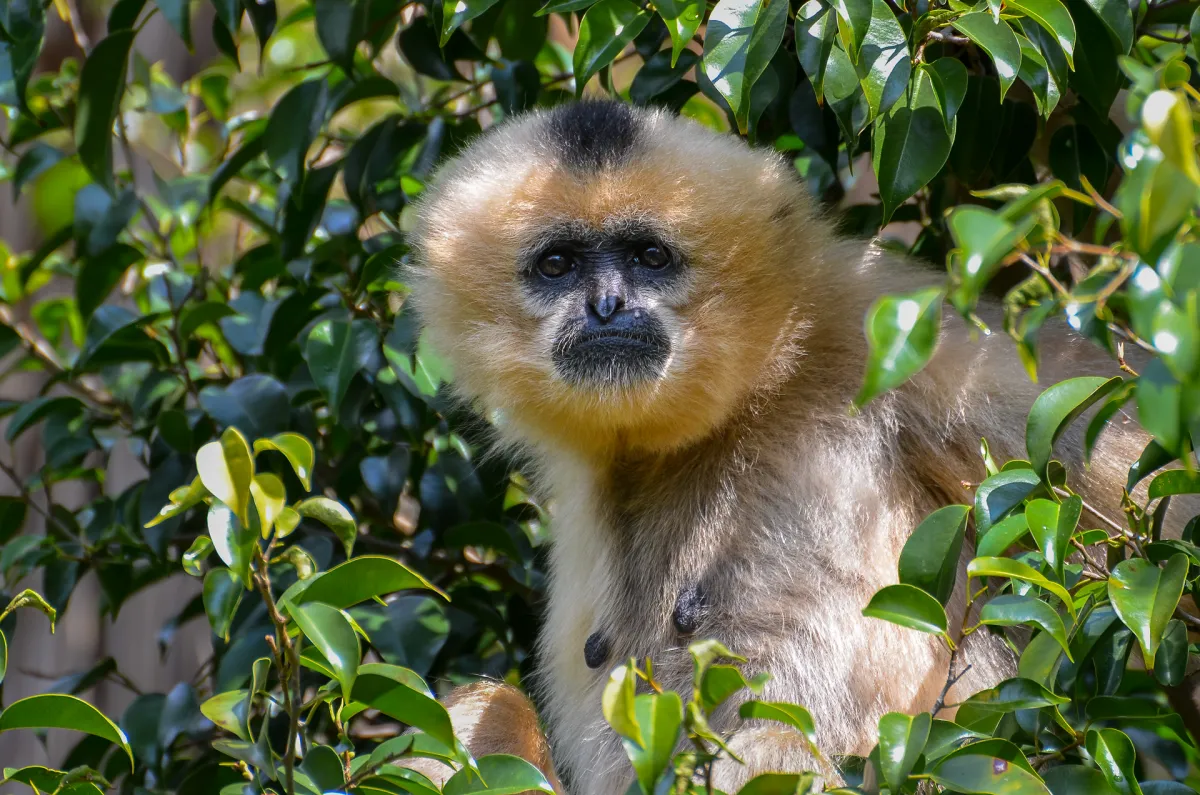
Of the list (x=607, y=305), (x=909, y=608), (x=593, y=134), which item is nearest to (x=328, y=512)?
(x=909, y=608)

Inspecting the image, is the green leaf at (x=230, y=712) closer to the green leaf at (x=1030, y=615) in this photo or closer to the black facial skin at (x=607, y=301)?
the green leaf at (x=1030, y=615)

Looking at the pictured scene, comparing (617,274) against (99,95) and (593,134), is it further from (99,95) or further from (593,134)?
(99,95)

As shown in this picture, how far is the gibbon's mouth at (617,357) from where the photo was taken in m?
2.72

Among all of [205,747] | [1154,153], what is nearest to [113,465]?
[205,747]

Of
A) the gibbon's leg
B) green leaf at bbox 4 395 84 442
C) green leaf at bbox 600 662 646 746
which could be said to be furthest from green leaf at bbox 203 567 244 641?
green leaf at bbox 4 395 84 442

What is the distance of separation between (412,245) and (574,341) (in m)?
0.63

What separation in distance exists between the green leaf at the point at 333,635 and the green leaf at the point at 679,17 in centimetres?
107

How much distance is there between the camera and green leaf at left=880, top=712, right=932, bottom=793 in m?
1.41

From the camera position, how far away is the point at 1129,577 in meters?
1.53

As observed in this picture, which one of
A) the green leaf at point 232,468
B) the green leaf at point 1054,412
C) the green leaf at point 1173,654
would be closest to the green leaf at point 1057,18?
the green leaf at point 1054,412

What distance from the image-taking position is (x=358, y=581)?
1.64 meters

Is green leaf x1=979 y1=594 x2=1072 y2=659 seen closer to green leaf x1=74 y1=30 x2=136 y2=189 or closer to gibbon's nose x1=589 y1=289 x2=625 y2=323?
gibbon's nose x1=589 y1=289 x2=625 y2=323

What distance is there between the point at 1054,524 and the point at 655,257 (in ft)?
4.75

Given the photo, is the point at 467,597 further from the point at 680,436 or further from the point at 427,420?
the point at 680,436
